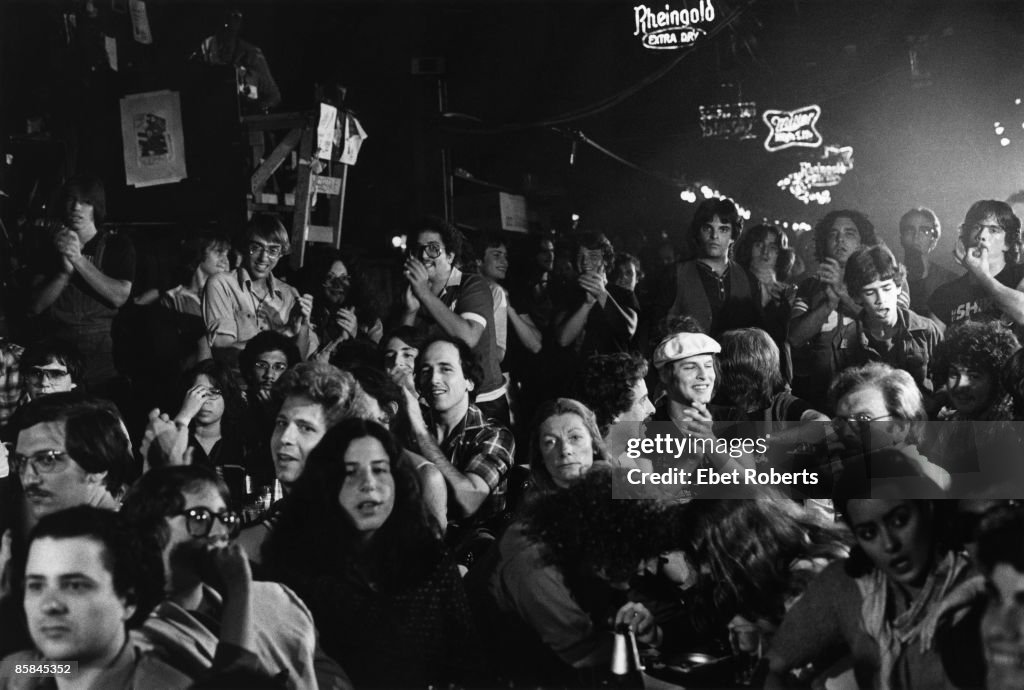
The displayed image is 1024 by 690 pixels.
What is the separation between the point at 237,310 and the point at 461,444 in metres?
0.87

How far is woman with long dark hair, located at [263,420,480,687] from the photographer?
2.99 metres

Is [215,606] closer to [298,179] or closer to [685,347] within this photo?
[298,179]

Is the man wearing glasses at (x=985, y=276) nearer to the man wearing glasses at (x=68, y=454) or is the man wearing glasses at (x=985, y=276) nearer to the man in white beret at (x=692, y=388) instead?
the man in white beret at (x=692, y=388)

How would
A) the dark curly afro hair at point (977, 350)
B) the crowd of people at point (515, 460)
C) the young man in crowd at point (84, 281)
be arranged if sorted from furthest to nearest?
Result: the young man in crowd at point (84, 281)
the dark curly afro hair at point (977, 350)
the crowd of people at point (515, 460)

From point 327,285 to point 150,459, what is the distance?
78 centimetres

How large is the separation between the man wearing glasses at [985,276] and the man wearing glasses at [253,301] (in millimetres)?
2017

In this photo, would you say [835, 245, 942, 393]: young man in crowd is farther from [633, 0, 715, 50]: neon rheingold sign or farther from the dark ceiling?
[633, 0, 715, 50]: neon rheingold sign

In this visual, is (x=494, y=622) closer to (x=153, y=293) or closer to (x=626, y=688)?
(x=626, y=688)

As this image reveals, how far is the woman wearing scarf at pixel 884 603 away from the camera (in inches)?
110

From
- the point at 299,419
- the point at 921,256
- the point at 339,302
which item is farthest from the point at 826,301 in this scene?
the point at 299,419

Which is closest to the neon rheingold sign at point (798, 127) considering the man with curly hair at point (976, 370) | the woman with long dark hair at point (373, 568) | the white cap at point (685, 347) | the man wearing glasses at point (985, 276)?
the man wearing glasses at point (985, 276)

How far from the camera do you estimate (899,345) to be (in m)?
3.12

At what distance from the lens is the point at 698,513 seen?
9.92 ft

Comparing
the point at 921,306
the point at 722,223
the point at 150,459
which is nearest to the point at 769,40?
the point at 722,223
